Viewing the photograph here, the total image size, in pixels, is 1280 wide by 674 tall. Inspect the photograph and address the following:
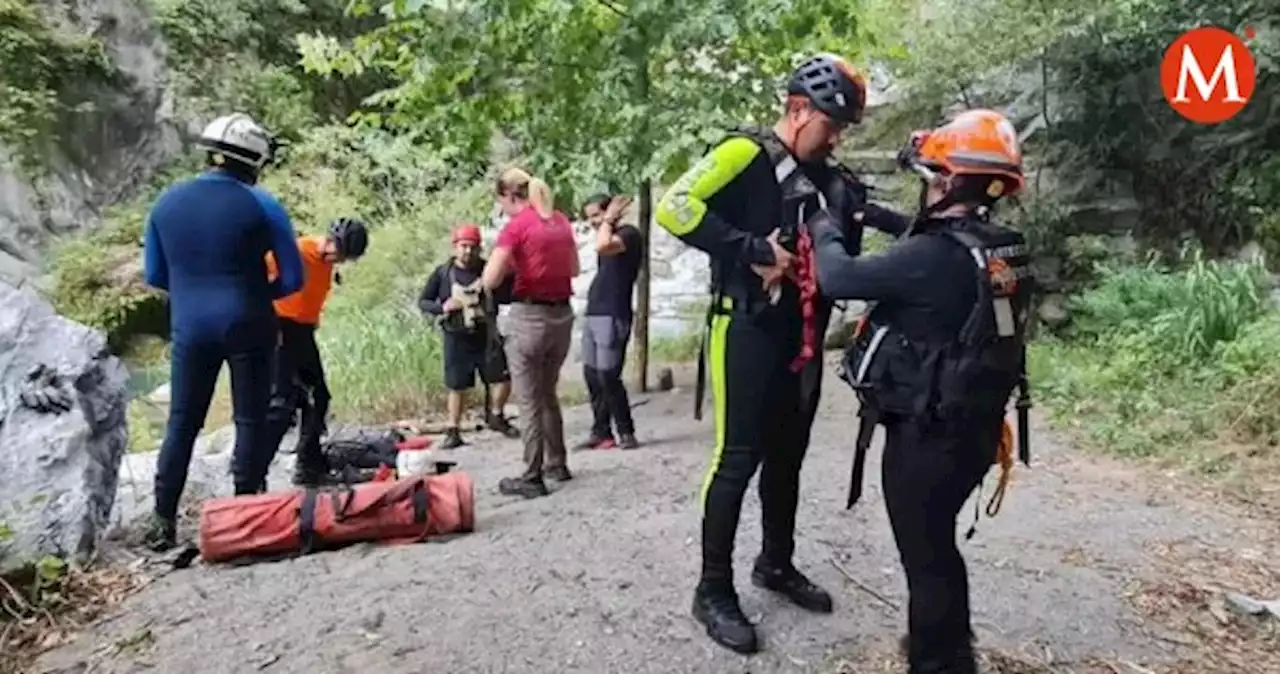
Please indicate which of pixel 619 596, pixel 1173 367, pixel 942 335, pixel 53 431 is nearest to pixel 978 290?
pixel 942 335

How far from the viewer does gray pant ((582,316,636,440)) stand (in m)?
7.13

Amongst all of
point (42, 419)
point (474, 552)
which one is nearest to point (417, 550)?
point (474, 552)

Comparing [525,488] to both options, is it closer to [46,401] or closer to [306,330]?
[306,330]

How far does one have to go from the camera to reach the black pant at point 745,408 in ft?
10.9

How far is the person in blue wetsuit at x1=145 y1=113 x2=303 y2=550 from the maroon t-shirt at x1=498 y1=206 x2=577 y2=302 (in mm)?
1128

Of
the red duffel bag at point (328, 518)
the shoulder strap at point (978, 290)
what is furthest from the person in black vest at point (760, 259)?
the red duffel bag at point (328, 518)

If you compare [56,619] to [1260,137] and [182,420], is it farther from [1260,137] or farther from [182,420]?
[1260,137]

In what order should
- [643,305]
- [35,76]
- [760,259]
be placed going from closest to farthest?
[760,259] < [643,305] < [35,76]

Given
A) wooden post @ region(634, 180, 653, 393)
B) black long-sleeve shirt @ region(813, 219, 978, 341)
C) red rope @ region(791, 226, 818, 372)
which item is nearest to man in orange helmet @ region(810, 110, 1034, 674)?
black long-sleeve shirt @ region(813, 219, 978, 341)

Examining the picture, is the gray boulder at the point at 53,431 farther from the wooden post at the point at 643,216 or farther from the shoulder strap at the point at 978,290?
the wooden post at the point at 643,216

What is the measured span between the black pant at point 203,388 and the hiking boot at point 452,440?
2.86 m

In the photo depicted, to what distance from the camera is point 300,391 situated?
624cm

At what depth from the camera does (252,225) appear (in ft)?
15.7

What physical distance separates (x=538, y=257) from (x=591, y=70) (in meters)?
2.84
